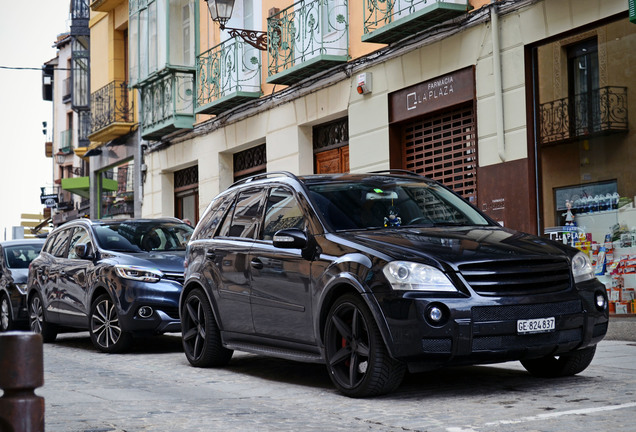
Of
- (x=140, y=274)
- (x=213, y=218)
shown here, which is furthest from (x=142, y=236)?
(x=213, y=218)

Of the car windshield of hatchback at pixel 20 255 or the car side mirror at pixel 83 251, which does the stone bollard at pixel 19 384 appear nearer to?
the car side mirror at pixel 83 251

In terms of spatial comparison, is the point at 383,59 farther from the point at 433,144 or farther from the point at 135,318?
the point at 135,318

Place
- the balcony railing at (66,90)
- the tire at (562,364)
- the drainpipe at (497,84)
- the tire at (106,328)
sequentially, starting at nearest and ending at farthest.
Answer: the tire at (562,364) < the tire at (106,328) < the drainpipe at (497,84) < the balcony railing at (66,90)

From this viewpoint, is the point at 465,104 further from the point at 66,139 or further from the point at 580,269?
the point at 66,139

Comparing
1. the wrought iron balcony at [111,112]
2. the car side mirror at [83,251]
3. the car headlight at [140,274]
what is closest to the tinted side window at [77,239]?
the car side mirror at [83,251]

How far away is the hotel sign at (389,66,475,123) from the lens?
1480 cm

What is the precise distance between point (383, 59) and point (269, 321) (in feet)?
29.5

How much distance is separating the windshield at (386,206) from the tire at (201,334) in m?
1.81

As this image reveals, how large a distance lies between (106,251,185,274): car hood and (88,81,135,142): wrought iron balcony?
1596 centimetres

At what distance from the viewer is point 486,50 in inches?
564

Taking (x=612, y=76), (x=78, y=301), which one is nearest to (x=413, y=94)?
(x=612, y=76)

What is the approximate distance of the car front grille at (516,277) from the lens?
6.93 m

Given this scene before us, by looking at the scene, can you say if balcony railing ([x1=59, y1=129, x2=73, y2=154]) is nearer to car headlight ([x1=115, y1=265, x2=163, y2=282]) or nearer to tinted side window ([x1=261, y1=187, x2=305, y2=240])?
car headlight ([x1=115, y1=265, x2=163, y2=282])

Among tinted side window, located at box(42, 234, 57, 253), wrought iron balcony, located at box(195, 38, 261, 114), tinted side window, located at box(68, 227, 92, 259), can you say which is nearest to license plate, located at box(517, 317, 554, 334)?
tinted side window, located at box(68, 227, 92, 259)
